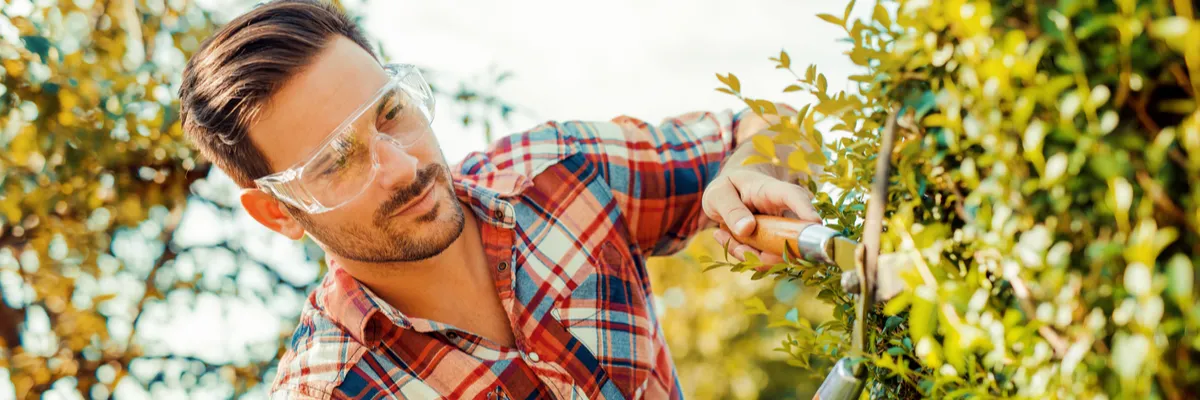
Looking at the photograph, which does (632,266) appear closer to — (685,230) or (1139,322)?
(685,230)

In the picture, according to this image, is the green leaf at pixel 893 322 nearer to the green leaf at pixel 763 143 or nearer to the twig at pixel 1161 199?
the green leaf at pixel 763 143

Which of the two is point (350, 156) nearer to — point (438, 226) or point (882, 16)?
point (438, 226)

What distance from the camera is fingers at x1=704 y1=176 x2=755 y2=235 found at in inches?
56.3

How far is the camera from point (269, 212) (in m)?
2.16

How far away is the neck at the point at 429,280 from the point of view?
206 centimetres

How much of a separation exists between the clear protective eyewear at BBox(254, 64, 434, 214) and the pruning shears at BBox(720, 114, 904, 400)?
1.07 metres

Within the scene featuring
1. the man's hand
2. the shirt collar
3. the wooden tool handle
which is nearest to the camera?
the wooden tool handle

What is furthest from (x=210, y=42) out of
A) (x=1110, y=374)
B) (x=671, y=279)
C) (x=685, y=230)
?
(x=671, y=279)

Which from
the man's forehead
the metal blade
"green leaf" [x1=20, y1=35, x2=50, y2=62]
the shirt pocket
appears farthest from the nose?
"green leaf" [x1=20, y1=35, x2=50, y2=62]

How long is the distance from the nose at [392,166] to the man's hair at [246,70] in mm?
255

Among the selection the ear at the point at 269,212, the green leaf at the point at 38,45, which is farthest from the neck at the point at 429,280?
the green leaf at the point at 38,45

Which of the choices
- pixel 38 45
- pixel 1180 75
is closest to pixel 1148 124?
pixel 1180 75

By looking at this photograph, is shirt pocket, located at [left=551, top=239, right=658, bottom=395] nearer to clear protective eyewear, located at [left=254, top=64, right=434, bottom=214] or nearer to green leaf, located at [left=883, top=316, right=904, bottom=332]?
clear protective eyewear, located at [left=254, top=64, right=434, bottom=214]

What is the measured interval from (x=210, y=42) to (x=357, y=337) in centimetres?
80
